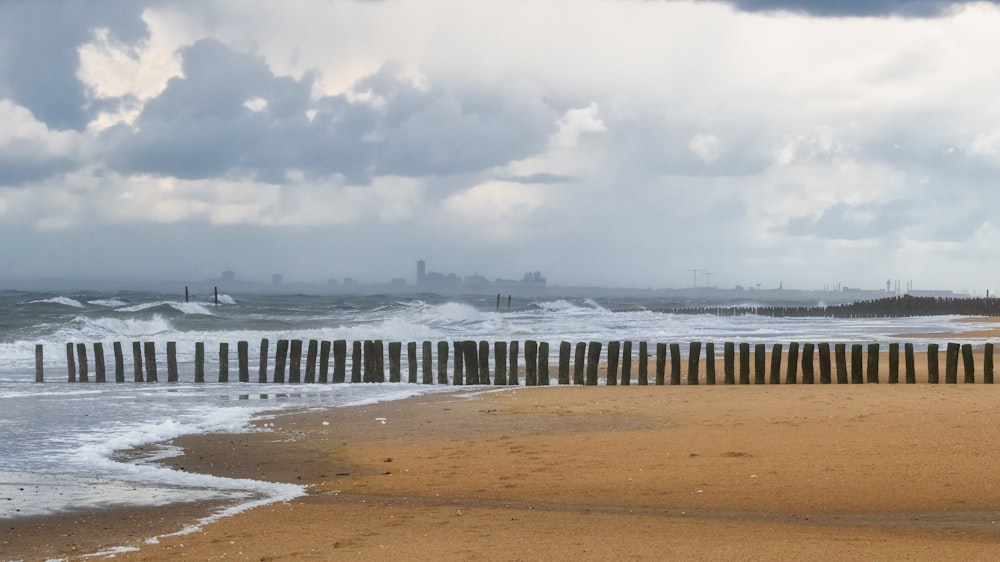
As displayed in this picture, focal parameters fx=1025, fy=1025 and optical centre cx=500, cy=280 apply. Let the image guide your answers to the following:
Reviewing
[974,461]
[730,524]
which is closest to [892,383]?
[974,461]

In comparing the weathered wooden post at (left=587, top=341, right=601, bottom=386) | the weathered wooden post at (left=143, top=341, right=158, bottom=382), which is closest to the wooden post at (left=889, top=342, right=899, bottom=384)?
the weathered wooden post at (left=587, top=341, right=601, bottom=386)

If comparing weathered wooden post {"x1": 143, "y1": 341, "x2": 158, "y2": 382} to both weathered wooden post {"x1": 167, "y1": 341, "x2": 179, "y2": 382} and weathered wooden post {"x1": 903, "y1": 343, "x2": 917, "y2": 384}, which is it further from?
weathered wooden post {"x1": 903, "y1": 343, "x2": 917, "y2": 384}

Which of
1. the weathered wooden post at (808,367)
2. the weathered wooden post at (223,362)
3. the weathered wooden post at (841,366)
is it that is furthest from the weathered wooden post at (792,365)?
the weathered wooden post at (223,362)

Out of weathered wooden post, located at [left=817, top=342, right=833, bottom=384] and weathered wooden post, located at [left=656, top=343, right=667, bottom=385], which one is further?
weathered wooden post, located at [left=656, top=343, right=667, bottom=385]

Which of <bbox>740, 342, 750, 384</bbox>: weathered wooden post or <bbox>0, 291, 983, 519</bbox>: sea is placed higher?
<bbox>740, 342, 750, 384</bbox>: weathered wooden post

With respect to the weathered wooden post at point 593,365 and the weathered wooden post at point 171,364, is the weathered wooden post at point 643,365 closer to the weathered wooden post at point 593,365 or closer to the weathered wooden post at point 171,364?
the weathered wooden post at point 593,365

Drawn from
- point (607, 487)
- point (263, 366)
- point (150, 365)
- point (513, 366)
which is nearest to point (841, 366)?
point (513, 366)

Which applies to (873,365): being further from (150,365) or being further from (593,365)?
(150,365)

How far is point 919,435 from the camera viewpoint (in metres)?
10.1

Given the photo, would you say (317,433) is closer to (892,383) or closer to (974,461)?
(974,461)

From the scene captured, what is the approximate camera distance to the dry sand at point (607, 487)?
6.38m

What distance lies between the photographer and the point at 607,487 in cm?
836

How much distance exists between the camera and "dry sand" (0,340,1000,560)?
6.38m

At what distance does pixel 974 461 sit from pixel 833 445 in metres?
1.31
